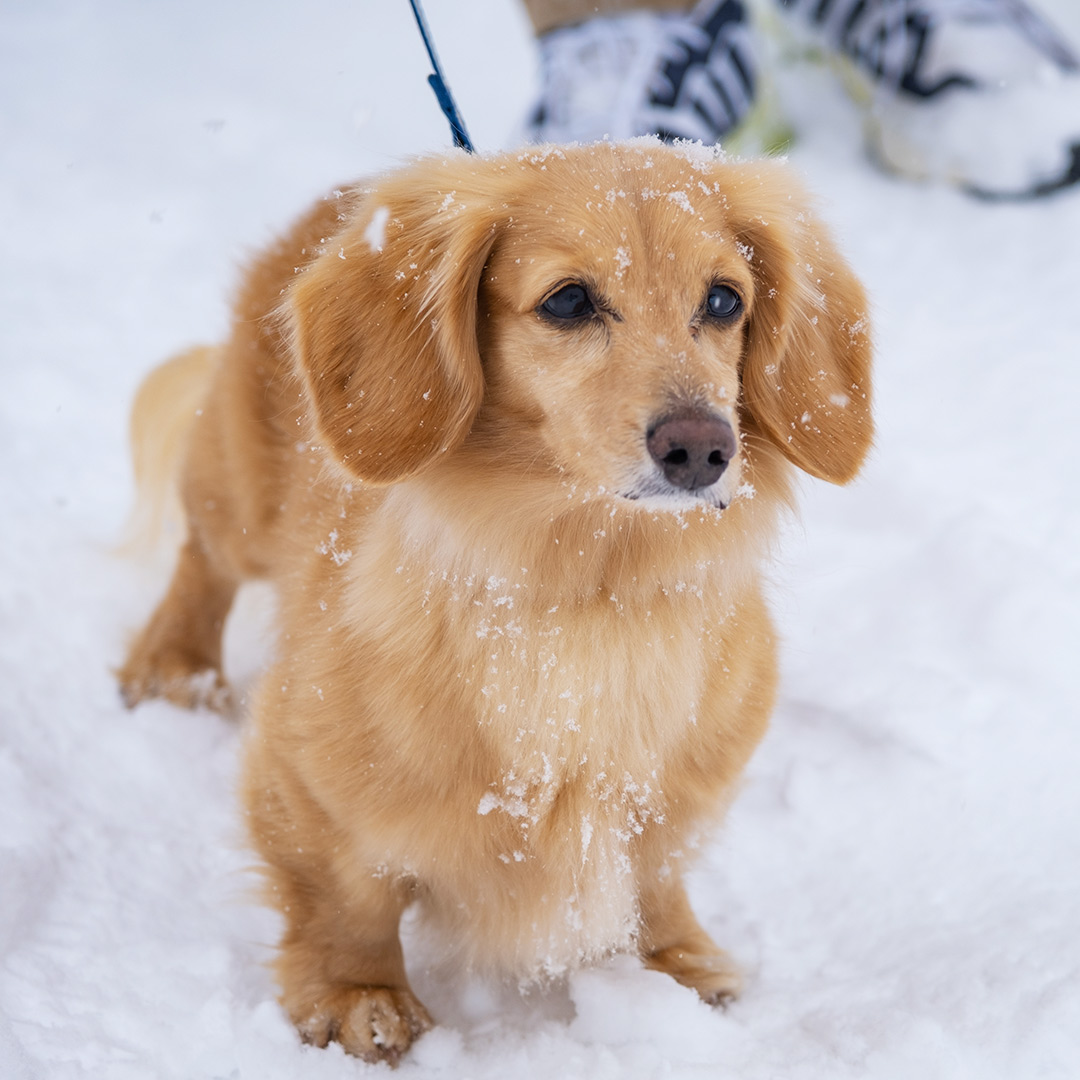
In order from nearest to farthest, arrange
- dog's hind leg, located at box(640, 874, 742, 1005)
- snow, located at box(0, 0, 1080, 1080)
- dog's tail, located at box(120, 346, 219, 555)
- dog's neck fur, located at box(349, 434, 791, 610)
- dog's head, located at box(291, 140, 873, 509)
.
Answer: dog's head, located at box(291, 140, 873, 509)
dog's neck fur, located at box(349, 434, 791, 610)
snow, located at box(0, 0, 1080, 1080)
dog's hind leg, located at box(640, 874, 742, 1005)
dog's tail, located at box(120, 346, 219, 555)

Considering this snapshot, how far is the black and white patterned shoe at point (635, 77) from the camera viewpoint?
13.0 feet

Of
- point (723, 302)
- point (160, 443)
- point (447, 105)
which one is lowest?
point (160, 443)

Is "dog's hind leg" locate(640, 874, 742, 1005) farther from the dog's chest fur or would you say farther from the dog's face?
the dog's face

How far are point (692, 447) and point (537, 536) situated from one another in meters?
0.36

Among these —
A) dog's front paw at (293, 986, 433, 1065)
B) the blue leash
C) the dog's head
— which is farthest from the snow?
the blue leash

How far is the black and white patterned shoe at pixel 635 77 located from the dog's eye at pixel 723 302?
220 centimetres

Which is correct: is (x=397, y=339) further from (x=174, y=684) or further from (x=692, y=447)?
(x=174, y=684)

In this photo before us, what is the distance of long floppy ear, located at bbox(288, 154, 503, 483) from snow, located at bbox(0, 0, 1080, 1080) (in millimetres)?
709

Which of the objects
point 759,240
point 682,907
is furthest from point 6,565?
point 759,240

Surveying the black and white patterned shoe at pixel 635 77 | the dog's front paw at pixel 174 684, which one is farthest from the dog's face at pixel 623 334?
the black and white patterned shoe at pixel 635 77

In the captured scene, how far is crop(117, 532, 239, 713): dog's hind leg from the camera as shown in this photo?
2932 mm

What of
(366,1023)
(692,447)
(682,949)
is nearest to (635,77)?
(692,447)

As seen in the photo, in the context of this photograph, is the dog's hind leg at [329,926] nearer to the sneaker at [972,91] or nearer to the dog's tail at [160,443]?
the dog's tail at [160,443]

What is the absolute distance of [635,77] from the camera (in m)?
3.99
